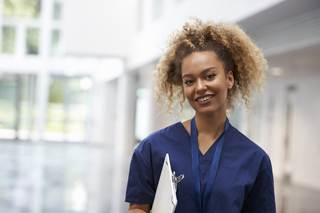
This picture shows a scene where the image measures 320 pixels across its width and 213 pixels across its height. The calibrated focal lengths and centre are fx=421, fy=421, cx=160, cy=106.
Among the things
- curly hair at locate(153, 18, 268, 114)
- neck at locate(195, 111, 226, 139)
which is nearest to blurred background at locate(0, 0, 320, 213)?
curly hair at locate(153, 18, 268, 114)

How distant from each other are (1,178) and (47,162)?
10.8ft

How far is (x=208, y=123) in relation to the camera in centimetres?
153

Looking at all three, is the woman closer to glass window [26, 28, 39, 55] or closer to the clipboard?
the clipboard

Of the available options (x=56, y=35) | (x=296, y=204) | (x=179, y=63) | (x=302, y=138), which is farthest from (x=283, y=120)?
(x=56, y=35)

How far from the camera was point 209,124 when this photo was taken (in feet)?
5.03

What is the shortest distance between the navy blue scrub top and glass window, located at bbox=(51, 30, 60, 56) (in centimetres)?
1930

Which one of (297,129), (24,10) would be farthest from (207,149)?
(24,10)

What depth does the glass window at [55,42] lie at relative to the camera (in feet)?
65.6

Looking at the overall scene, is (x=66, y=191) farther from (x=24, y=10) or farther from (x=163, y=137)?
(x=24, y=10)

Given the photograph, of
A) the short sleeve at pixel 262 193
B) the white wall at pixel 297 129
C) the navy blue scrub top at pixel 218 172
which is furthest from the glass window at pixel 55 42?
the short sleeve at pixel 262 193

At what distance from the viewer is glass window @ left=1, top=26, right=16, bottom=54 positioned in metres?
19.8

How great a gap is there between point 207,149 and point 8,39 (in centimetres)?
2019

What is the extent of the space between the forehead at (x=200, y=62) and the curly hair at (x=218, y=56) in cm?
2

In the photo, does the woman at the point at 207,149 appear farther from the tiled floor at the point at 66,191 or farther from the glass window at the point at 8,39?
the glass window at the point at 8,39
